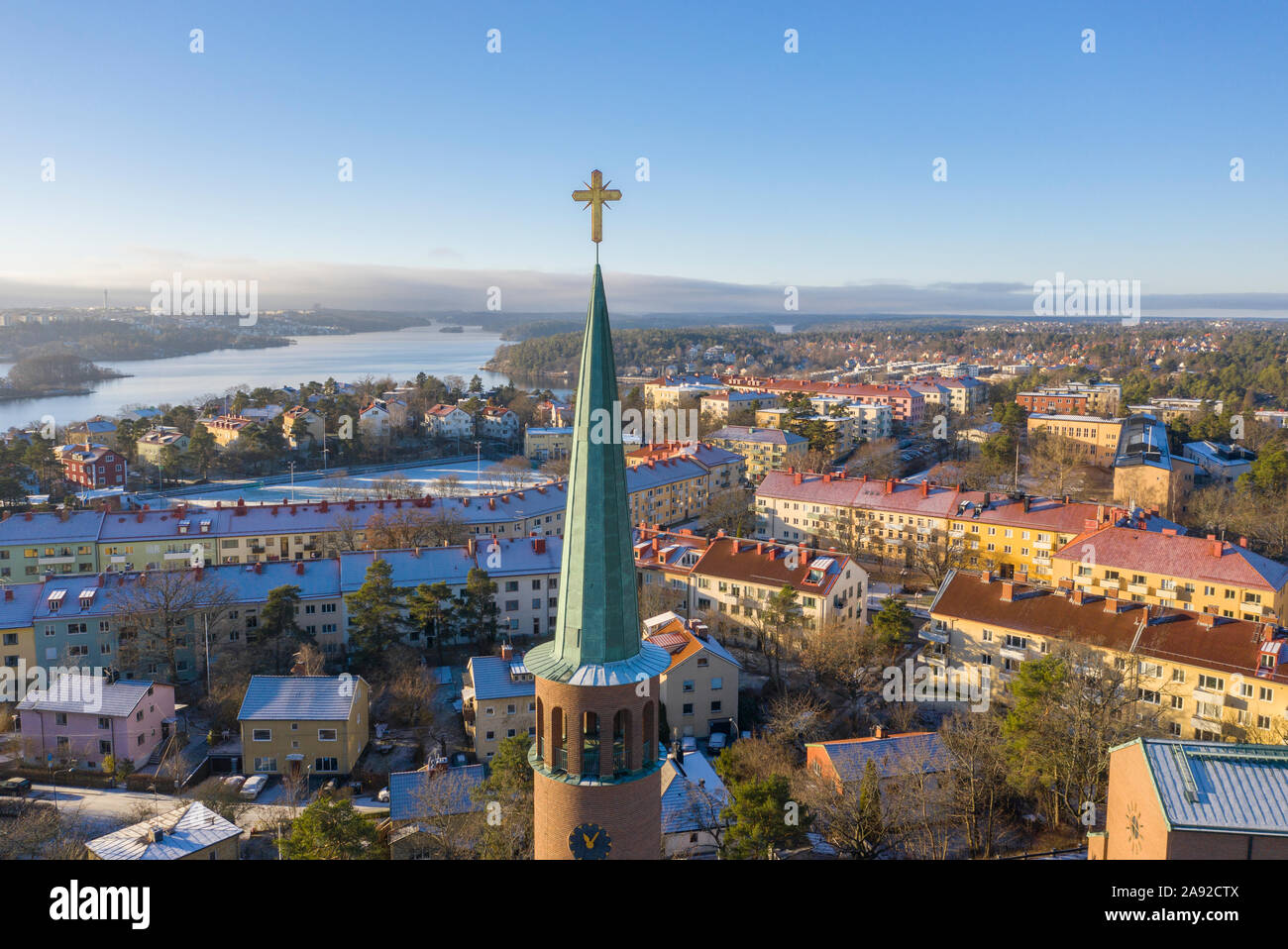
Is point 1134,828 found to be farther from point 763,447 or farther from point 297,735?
point 763,447

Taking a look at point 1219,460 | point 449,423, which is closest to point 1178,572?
point 1219,460

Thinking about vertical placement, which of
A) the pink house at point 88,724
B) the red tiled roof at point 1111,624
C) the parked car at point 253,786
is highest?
the red tiled roof at point 1111,624

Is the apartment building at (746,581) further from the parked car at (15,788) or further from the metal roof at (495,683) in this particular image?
the parked car at (15,788)

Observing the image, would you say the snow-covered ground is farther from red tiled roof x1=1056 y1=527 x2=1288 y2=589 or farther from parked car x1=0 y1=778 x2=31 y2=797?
Result: red tiled roof x1=1056 y1=527 x2=1288 y2=589

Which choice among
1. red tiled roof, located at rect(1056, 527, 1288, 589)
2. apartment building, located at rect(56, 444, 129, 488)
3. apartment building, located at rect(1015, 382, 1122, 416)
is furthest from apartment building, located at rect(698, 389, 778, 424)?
apartment building, located at rect(56, 444, 129, 488)

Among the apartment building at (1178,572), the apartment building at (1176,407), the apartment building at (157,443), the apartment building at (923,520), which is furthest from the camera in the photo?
the apartment building at (1176,407)

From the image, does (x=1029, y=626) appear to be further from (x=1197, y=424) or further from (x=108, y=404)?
(x=108, y=404)

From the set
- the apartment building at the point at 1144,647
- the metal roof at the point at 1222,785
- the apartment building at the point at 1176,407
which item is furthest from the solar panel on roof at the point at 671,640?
the apartment building at the point at 1176,407
